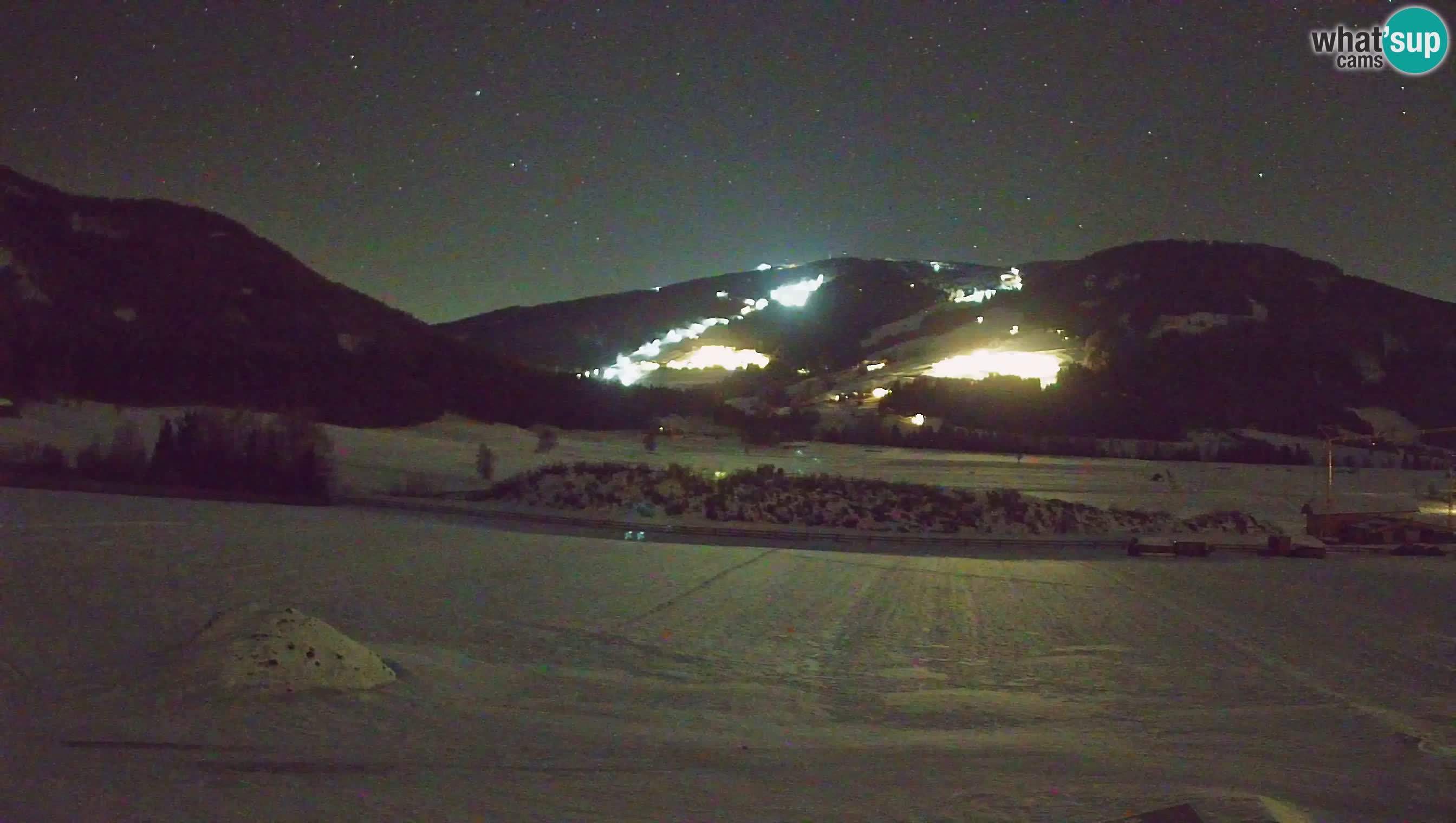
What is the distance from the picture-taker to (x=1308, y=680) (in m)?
8.98

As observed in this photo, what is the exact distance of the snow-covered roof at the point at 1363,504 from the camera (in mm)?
26094

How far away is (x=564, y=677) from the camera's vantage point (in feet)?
27.1

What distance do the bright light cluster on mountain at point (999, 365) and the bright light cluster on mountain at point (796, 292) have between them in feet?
158

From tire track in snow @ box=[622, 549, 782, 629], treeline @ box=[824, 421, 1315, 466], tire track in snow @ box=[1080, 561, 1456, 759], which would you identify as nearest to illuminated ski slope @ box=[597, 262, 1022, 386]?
treeline @ box=[824, 421, 1315, 466]

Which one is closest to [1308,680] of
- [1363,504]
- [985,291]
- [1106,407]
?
[1363,504]

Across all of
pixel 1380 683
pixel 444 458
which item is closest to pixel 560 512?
pixel 444 458

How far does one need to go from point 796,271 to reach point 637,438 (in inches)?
5498

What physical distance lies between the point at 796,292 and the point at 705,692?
498 feet

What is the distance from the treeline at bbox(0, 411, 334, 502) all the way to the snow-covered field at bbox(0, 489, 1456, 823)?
7.41 m

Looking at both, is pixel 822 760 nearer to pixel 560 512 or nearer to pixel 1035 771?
pixel 1035 771

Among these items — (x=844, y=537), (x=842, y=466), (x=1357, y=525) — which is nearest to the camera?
(x=844, y=537)

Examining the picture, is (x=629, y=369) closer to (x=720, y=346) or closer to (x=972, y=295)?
(x=720, y=346)

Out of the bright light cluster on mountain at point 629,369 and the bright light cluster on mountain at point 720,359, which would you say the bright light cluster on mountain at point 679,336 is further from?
the bright light cluster on mountain at point 720,359

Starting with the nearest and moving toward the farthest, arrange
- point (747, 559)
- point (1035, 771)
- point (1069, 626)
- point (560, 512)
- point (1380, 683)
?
point (1035, 771), point (1380, 683), point (1069, 626), point (747, 559), point (560, 512)
